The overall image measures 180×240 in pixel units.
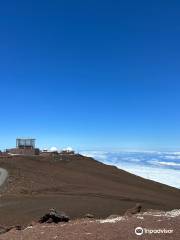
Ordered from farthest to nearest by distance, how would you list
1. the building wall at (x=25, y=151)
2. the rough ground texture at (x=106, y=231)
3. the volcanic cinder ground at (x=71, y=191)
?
the building wall at (x=25, y=151) < the volcanic cinder ground at (x=71, y=191) < the rough ground texture at (x=106, y=231)

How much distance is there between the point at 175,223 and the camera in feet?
42.2

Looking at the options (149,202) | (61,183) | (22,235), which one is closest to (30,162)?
(61,183)

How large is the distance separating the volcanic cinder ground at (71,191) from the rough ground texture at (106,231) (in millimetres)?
376

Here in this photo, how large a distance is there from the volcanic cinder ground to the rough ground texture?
376 millimetres

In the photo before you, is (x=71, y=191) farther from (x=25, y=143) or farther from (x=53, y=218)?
(x=25, y=143)

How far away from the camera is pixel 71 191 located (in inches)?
1307

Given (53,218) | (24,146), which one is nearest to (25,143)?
(24,146)

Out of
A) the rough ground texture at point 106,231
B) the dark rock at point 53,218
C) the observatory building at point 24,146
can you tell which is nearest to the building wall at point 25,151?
the observatory building at point 24,146

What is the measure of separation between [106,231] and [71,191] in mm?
21024

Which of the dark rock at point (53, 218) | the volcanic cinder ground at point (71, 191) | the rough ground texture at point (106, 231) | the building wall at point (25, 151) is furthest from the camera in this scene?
the building wall at point (25, 151)

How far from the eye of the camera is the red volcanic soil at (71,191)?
2377cm

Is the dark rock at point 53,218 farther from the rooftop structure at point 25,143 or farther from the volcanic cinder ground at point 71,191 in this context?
the rooftop structure at point 25,143

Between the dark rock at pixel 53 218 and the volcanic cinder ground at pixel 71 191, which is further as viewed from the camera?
the volcanic cinder ground at pixel 71 191

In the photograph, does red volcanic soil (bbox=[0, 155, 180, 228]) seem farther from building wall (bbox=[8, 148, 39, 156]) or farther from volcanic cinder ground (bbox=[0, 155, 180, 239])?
building wall (bbox=[8, 148, 39, 156])
